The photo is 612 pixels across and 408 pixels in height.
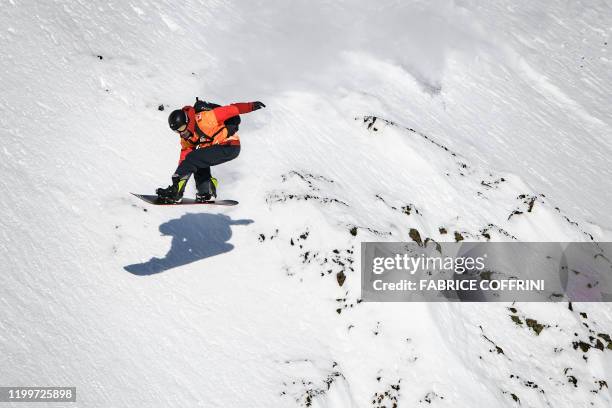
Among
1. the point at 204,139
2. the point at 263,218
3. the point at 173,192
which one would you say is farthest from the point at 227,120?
the point at 263,218

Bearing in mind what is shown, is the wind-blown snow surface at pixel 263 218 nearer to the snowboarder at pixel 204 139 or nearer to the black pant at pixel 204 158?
the snowboarder at pixel 204 139

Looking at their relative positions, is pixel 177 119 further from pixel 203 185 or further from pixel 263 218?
pixel 263 218

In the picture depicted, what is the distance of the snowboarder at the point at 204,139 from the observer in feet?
30.5

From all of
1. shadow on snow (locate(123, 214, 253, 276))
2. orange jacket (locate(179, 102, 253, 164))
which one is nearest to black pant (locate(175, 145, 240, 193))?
orange jacket (locate(179, 102, 253, 164))

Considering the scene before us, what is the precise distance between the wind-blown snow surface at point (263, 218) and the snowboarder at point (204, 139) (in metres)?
1.59

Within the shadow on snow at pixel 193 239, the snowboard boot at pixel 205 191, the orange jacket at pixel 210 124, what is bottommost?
the shadow on snow at pixel 193 239

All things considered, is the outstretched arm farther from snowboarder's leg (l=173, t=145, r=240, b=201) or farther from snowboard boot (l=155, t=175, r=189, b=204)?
snowboard boot (l=155, t=175, r=189, b=204)

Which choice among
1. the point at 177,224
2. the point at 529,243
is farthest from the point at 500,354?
the point at 177,224

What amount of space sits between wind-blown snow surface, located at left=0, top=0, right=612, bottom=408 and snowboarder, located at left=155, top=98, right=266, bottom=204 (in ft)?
5.21

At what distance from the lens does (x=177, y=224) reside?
432 inches

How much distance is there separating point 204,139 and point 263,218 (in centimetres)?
263

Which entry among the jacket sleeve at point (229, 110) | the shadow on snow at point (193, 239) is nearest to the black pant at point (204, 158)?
the jacket sleeve at point (229, 110)

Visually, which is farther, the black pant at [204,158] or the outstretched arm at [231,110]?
the black pant at [204,158]

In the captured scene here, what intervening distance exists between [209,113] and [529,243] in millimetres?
8590
